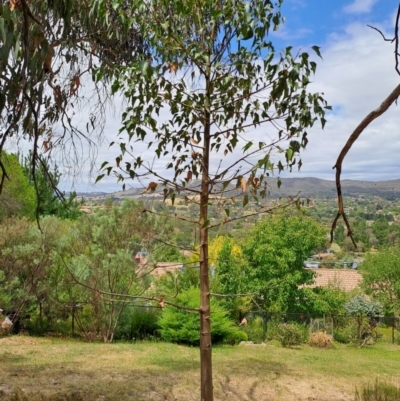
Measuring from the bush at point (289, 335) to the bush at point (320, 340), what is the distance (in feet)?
0.88

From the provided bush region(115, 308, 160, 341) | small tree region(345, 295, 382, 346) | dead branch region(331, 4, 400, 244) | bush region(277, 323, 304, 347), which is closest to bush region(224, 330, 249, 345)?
bush region(277, 323, 304, 347)

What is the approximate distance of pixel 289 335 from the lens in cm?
1094

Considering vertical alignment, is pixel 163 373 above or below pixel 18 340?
above

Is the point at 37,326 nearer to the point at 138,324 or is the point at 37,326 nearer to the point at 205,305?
the point at 138,324

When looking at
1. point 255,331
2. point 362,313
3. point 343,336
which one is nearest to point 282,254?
point 362,313

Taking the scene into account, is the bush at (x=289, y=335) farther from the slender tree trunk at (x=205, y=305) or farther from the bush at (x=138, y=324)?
the slender tree trunk at (x=205, y=305)

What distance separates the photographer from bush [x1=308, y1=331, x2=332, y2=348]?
1108 centimetres

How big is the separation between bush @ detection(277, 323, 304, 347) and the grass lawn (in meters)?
1.67

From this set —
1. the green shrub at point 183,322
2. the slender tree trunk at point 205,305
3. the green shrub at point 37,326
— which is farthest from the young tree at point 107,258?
the slender tree trunk at point 205,305

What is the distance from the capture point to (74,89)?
309 centimetres

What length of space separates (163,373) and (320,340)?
614 centimetres

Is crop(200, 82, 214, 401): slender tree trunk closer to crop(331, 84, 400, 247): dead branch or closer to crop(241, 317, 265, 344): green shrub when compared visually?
crop(331, 84, 400, 247): dead branch

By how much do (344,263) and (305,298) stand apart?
1315 centimetres

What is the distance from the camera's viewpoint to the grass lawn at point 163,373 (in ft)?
16.5
